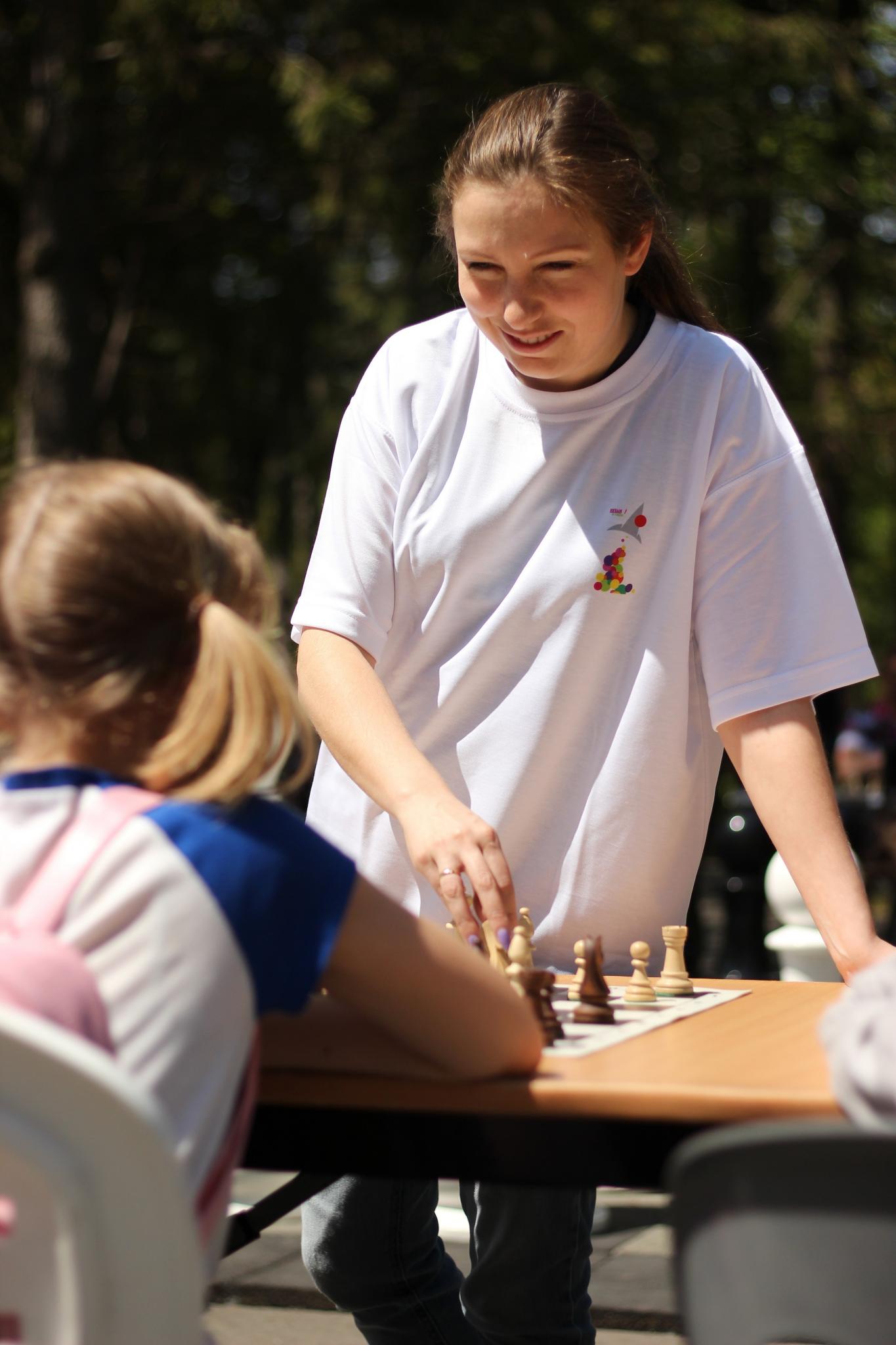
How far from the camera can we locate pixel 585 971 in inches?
75.0

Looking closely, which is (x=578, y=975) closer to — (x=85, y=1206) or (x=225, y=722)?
(x=225, y=722)

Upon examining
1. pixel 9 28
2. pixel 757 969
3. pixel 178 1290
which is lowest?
pixel 757 969

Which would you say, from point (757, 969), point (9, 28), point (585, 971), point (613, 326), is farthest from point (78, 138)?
point (585, 971)

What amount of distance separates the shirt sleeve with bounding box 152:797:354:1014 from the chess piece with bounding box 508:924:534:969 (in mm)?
417

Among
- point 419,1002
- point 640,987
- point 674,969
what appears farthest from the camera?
point 674,969

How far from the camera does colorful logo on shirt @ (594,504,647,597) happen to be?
227 cm

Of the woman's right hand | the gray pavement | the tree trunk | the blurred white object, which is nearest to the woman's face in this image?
the woman's right hand

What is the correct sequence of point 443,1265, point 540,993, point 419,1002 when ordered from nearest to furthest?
point 419,1002, point 540,993, point 443,1265

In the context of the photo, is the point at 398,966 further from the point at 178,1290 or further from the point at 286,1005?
the point at 178,1290

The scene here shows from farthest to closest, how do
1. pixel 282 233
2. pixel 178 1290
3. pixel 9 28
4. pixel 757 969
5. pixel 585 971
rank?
pixel 282 233 < pixel 9 28 < pixel 757 969 < pixel 585 971 < pixel 178 1290

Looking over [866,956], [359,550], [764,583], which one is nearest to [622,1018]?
[866,956]

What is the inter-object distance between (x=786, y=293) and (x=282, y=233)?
12.9 ft

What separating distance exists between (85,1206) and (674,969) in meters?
1.08

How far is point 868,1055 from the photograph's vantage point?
134 cm
